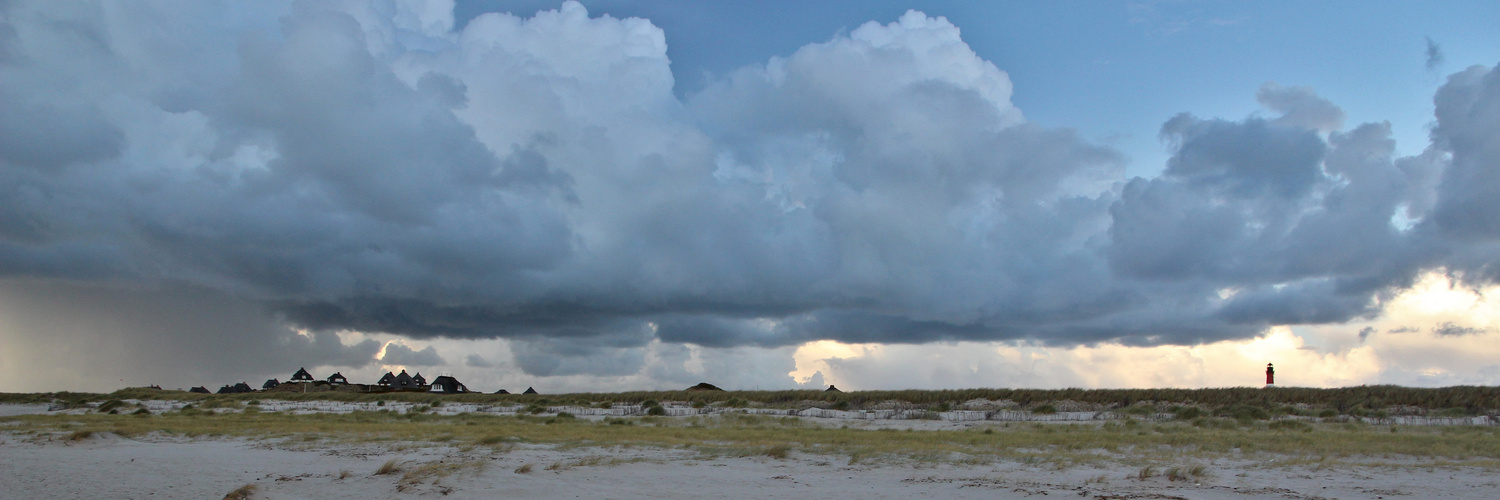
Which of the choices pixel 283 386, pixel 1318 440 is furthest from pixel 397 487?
pixel 283 386

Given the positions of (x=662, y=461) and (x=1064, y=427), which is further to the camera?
(x=1064, y=427)

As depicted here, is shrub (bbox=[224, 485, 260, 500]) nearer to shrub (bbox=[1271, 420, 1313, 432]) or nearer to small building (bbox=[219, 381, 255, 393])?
shrub (bbox=[1271, 420, 1313, 432])

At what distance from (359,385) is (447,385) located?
11.4 m

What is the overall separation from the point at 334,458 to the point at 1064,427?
26094 mm

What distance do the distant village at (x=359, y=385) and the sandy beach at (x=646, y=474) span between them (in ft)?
296

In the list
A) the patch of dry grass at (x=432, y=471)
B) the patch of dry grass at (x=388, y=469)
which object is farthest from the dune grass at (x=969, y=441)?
the patch of dry grass at (x=388, y=469)

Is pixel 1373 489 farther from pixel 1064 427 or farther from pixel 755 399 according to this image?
pixel 755 399

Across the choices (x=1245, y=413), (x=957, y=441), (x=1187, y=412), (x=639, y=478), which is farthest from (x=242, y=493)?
(x=1245, y=413)

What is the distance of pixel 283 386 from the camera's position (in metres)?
110

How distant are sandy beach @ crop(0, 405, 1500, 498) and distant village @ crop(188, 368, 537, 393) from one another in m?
90.3

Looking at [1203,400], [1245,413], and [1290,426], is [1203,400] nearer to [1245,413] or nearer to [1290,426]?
[1245,413]

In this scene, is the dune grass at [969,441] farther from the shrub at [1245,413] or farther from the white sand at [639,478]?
the shrub at [1245,413]

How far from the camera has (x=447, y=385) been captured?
11406 cm

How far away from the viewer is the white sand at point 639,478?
1383 cm
